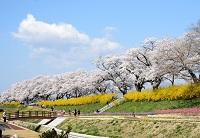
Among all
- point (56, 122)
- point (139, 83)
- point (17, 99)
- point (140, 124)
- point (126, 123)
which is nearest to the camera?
point (140, 124)

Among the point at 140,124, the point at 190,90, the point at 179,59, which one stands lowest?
the point at 140,124

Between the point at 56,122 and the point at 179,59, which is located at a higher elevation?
the point at 179,59

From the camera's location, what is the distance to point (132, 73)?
82.3m

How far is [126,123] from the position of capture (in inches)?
1825

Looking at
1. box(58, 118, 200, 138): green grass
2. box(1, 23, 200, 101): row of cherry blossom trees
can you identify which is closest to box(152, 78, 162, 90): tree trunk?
box(1, 23, 200, 101): row of cherry blossom trees

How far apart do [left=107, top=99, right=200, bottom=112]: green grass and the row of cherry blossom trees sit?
3.59 m

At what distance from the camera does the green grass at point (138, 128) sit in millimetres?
35906

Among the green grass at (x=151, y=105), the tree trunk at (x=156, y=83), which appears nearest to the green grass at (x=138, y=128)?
the green grass at (x=151, y=105)

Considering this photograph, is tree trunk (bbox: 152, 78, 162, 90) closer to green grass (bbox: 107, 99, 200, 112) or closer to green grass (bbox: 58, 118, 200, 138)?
green grass (bbox: 107, 99, 200, 112)

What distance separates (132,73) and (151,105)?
804 inches

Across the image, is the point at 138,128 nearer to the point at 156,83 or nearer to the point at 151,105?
the point at 151,105

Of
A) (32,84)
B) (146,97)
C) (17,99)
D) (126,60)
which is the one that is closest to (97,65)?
(126,60)

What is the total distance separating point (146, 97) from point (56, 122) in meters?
14.8

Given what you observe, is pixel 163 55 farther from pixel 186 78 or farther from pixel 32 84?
pixel 32 84
